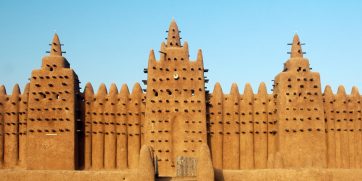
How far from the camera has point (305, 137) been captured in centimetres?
3259

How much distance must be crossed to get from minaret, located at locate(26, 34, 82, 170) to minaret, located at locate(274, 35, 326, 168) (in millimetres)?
11434

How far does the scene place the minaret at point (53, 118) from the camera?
31516 mm

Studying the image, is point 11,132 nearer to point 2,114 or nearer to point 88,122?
point 2,114

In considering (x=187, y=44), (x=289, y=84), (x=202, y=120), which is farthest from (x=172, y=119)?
(x=289, y=84)

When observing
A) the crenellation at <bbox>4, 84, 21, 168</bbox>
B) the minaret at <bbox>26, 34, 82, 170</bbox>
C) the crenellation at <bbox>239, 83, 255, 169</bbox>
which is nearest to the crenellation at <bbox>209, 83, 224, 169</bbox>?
the crenellation at <bbox>239, 83, 255, 169</bbox>

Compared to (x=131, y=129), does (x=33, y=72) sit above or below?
above

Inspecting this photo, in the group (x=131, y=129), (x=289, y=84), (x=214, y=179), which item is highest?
(x=289, y=84)

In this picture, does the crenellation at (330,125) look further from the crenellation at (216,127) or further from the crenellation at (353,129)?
the crenellation at (216,127)

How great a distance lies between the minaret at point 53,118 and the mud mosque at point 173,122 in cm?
5

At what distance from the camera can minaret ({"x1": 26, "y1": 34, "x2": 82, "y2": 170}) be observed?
3152cm

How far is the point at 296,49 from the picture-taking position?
34531mm

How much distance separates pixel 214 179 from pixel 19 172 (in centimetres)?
900

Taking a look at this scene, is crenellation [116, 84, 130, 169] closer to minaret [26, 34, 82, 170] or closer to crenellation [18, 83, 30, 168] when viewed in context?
minaret [26, 34, 82, 170]

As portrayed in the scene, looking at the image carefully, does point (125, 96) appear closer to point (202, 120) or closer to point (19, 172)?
point (202, 120)
